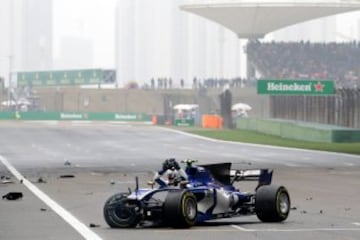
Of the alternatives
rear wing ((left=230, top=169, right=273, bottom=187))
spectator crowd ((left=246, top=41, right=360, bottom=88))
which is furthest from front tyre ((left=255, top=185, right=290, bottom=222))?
spectator crowd ((left=246, top=41, right=360, bottom=88))

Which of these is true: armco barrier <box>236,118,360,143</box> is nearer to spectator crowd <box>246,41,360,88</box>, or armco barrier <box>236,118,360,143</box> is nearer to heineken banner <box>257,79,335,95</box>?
heineken banner <box>257,79,335,95</box>

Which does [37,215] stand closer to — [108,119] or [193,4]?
[108,119]

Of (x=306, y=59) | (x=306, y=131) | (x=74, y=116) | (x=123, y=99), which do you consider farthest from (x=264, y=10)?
(x=306, y=131)

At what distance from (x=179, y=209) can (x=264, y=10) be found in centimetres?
12560

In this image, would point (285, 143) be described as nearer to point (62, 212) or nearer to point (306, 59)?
point (62, 212)

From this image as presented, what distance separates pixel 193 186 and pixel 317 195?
28.3 feet

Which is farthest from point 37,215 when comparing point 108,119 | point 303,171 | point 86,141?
point 108,119

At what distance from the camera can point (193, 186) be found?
19.4 metres

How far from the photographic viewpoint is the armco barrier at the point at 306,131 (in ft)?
221

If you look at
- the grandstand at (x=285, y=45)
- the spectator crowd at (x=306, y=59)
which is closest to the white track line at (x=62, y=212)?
the grandstand at (x=285, y=45)

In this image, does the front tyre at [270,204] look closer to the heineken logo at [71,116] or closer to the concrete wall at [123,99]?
the heineken logo at [71,116]

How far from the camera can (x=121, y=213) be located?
1888cm

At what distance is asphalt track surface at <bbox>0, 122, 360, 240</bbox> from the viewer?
729 inches

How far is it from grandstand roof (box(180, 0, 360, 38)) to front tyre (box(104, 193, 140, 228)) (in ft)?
392
